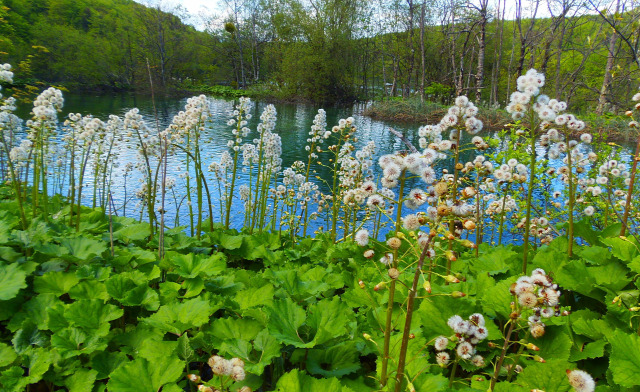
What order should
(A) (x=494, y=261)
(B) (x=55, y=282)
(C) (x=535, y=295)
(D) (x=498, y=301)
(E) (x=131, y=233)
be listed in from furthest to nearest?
(E) (x=131, y=233), (A) (x=494, y=261), (B) (x=55, y=282), (D) (x=498, y=301), (C) (x=535, y=295)

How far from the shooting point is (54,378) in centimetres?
154

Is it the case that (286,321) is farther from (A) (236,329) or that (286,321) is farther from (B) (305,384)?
(B) (305,384)

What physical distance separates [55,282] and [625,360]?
2.71m

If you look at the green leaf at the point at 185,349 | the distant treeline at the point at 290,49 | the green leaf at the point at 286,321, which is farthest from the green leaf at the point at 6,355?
the distant treeline at the point at 290,49

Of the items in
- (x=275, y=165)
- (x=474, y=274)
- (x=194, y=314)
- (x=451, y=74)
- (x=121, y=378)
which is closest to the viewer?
(x=121, y=378)

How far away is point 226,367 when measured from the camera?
0.98m

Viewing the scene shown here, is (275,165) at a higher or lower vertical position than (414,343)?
higher

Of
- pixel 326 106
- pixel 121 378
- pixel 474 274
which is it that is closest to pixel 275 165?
pixel 474 274

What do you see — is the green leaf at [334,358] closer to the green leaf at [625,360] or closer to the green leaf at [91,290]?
the green leaf at [625,360]

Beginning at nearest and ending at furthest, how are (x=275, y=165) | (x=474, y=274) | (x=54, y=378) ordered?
(x=54, y=378) < (x=474, y=274) < (x=275, y=165)

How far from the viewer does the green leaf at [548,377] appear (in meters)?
1.32

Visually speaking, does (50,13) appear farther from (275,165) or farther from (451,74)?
(275,165)

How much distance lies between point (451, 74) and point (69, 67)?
147 ft

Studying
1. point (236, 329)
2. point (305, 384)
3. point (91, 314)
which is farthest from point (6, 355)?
point (305, 384)
